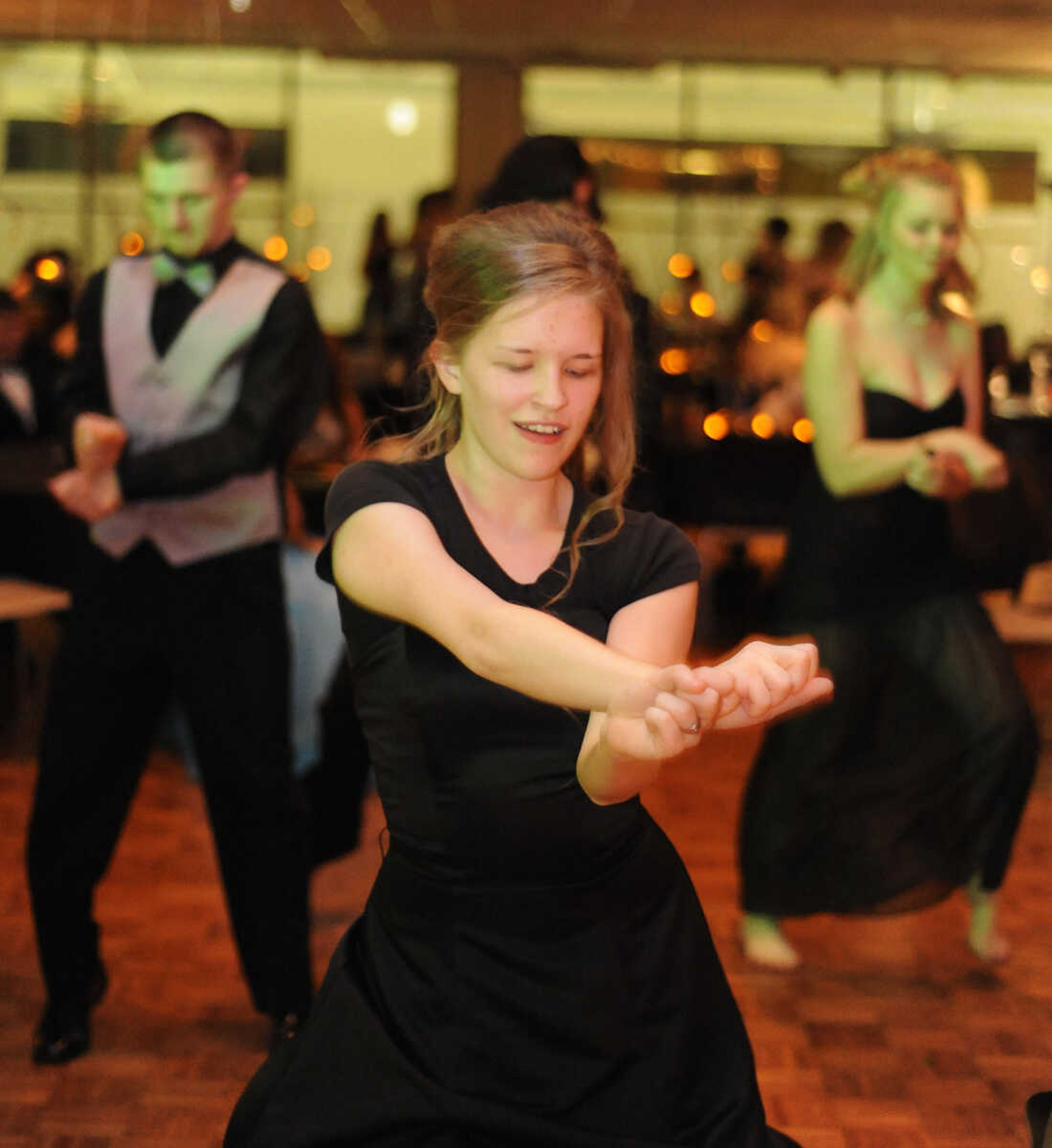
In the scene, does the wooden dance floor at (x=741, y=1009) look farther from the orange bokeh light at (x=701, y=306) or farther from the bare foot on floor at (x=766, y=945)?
the orange bokeh light at (x=701, y=306)

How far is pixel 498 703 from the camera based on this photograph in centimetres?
157

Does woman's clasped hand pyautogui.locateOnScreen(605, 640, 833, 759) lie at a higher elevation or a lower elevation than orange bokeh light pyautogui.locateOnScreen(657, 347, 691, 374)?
lower

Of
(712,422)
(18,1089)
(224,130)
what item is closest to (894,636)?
(224,130)

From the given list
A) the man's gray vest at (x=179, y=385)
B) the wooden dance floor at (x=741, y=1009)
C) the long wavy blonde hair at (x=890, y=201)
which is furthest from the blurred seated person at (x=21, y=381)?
the long wavy blonde hair at (x=890, y=201)

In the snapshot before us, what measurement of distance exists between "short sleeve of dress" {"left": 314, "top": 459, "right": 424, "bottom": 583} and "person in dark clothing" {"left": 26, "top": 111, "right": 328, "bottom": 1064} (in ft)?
3.24

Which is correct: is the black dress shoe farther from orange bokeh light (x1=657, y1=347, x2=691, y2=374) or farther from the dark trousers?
orange bokeh light (x1=657, y1=347, x2=691, y2=374)

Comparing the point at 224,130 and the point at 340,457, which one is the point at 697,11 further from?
the point at 224,130

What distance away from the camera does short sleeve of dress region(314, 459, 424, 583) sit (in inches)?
64.0

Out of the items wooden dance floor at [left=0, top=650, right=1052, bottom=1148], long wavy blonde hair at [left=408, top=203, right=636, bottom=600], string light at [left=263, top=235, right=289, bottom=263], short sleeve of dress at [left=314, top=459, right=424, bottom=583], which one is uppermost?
string light at [left=263, top=235, right=289, bottom=263]

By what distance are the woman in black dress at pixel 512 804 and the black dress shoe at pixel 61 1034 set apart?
1.29 meters

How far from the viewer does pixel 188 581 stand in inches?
106

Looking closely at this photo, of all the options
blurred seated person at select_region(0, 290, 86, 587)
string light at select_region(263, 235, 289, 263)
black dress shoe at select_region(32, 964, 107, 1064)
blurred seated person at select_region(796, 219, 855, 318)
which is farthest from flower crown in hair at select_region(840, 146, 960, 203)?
string light at select_region(263, 235, 289, 263)

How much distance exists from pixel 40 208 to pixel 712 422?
6143 mm

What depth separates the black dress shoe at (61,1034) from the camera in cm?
278
